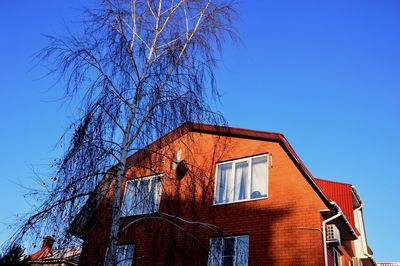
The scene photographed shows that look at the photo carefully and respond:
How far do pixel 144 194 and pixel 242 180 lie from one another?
5471 mm

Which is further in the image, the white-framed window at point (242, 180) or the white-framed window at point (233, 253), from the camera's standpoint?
the white-framed window at point (242, 180)

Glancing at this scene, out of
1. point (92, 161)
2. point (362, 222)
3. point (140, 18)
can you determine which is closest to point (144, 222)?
point (92, 161)

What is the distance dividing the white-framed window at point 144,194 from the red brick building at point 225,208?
0.02 meters

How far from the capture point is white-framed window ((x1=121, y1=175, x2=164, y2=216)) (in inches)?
313

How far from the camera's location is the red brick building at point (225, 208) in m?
8.40

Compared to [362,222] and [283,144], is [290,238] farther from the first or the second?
[362,222]

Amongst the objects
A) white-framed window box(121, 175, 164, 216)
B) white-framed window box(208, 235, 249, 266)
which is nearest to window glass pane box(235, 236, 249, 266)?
white-framed window box(208, 235, 249, 266)

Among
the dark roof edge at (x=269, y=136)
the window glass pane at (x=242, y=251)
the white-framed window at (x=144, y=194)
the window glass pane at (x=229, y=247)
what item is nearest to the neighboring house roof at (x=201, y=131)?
the dark roof edge at (x=269, y=136)

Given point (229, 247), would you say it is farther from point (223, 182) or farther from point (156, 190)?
point (156, 190)

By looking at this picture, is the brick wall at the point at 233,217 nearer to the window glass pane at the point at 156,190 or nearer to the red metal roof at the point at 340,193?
the window glass pane at the point at 156,190

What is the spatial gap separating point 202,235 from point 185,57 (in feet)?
18.6

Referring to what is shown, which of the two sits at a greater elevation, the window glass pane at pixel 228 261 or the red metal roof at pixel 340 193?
the red metal roof at pixel 340 193

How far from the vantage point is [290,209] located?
36.4ft

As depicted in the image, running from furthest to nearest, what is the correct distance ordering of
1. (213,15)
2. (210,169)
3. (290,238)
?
(210,169)
(290,238)
(213,15)
